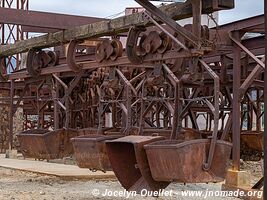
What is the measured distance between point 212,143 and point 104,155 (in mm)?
1809

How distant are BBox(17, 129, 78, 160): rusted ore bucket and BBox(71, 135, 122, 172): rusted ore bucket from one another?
5.05ft

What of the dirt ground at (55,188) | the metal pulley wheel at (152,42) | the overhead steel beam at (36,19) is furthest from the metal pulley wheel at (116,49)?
the overhead steel beam at (36,19)

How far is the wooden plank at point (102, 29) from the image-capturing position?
21.4 feet

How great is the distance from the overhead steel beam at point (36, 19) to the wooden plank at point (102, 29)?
0.50m

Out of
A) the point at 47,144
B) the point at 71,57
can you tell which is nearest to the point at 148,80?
the point at 71,57

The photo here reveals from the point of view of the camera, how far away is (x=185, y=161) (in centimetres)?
575

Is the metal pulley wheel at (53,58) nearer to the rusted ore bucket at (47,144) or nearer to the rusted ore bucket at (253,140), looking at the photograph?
the rusted ore bucket at (47,144)

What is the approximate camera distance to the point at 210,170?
19.5 ft

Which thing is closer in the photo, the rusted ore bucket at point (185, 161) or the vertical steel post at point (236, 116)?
the rusted ore bucket at point (185, 161)

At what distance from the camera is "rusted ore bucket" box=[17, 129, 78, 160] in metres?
9.09

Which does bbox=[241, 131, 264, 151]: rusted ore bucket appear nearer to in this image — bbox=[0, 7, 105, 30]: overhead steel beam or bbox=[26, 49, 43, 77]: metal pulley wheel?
bbox=[0, 7, 105, 30]: overhead steel beam

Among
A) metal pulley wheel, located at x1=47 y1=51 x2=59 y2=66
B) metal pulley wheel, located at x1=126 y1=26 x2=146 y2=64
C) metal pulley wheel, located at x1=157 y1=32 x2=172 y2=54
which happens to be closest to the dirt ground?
metal pulley wheel, located at x1=47 y1=51 x2=59 y2=66

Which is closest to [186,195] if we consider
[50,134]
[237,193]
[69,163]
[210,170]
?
[237,193]

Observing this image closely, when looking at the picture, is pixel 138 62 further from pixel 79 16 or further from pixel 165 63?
pixel 79 16
